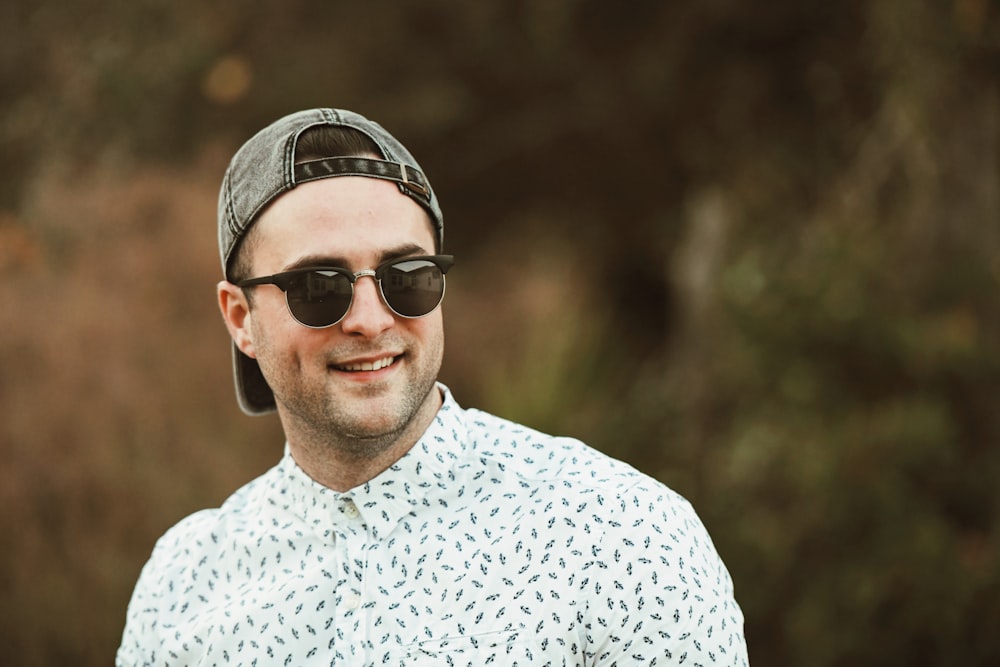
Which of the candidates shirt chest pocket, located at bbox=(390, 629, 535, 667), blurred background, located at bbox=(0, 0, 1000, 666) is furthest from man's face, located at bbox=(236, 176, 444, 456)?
blurred background, located at bbox=(0, 0, 1000, 666)

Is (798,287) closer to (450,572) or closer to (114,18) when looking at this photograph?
(450,572)

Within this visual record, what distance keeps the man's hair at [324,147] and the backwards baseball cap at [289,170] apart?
0.01m

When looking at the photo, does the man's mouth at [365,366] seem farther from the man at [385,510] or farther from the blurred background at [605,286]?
the blurred background at [605,286]

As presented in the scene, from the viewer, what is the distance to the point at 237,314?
8.36 ft

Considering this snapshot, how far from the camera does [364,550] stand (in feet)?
7.18

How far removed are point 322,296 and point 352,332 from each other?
0.36ft

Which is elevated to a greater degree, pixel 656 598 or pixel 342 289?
pixel 342 289

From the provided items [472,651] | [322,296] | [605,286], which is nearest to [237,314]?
[322,296]

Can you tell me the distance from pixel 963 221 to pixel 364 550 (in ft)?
14.3

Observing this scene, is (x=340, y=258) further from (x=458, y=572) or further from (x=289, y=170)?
(x=458, y=572)

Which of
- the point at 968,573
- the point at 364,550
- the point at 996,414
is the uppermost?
the point at 364,550

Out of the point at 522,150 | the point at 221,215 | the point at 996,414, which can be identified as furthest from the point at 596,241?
the point at 221,215

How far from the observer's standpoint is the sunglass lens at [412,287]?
2.22 m

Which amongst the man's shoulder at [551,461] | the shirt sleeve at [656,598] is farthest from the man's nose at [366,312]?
the shirt sleeve at [656,598]
